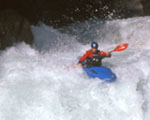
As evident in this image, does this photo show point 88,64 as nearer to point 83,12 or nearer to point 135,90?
point 135,90

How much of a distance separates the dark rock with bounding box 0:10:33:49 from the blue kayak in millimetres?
3246

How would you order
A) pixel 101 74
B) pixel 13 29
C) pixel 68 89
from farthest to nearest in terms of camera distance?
pixel 13 29 < pixel 101 74 < pixel 68 89

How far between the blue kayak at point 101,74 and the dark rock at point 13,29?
3246mm

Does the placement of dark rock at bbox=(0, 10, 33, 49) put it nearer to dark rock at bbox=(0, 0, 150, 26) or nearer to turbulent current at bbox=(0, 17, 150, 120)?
turbulent current at bbox=(0, 17, 150, 120)

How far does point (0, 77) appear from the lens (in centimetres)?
529

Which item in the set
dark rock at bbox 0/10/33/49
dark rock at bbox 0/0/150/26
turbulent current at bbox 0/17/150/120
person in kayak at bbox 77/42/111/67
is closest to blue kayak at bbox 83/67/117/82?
turbulent current at bbox 0/17/150/120

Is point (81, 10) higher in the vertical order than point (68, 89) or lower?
higher

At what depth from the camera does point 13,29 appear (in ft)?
26.1

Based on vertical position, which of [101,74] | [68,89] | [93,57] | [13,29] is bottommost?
[68,89]

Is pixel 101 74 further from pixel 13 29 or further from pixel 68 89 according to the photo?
pixel 13 29

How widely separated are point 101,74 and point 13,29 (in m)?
4.07

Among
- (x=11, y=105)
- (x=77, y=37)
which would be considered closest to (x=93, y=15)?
(x=77, y=37)

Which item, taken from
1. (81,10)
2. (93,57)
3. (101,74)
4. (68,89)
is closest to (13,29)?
(93,57)

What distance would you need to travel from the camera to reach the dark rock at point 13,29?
7.57 m
